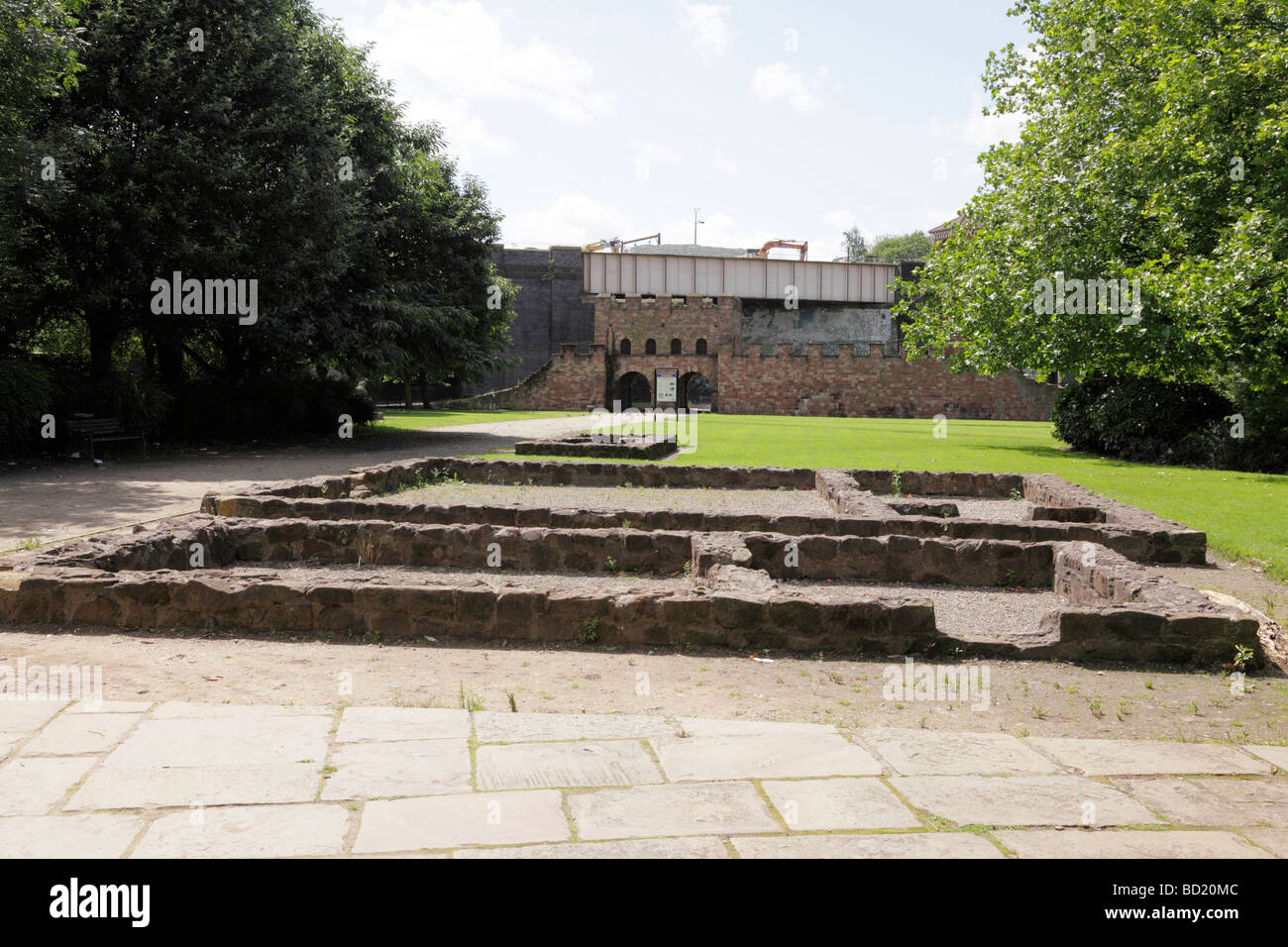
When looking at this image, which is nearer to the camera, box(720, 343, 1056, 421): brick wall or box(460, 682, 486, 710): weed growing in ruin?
box(460, 682, 486, 710): weed growing in ruin

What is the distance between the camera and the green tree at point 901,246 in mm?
90756

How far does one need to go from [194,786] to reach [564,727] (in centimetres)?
148

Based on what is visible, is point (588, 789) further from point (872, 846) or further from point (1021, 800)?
point (1021, 800)

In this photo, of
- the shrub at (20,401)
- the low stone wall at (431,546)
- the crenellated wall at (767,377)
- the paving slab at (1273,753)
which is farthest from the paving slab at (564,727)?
the crenellated wall at (767,377)

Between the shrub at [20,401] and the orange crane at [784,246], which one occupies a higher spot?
the orange crane at [784,246]

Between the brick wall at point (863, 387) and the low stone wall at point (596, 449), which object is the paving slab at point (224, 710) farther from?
the brick wall at point (863, 387)

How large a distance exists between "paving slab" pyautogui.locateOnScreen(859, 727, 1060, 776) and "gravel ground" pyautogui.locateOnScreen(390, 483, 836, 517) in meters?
7.23

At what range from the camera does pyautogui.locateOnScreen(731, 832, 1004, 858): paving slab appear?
9.62ft

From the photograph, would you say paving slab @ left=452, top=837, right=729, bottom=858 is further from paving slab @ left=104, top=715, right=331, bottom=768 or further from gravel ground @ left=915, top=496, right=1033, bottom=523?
gravel ground @ left=915, top=496, right=1033, bottom=523

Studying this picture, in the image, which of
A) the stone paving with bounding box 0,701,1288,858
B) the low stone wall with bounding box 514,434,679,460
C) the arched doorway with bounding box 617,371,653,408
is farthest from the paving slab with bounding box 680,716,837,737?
the arched doorway with bounding box 617,371,653,408

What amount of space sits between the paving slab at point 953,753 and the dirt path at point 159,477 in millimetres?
7518

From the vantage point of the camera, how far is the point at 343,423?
2248cm
